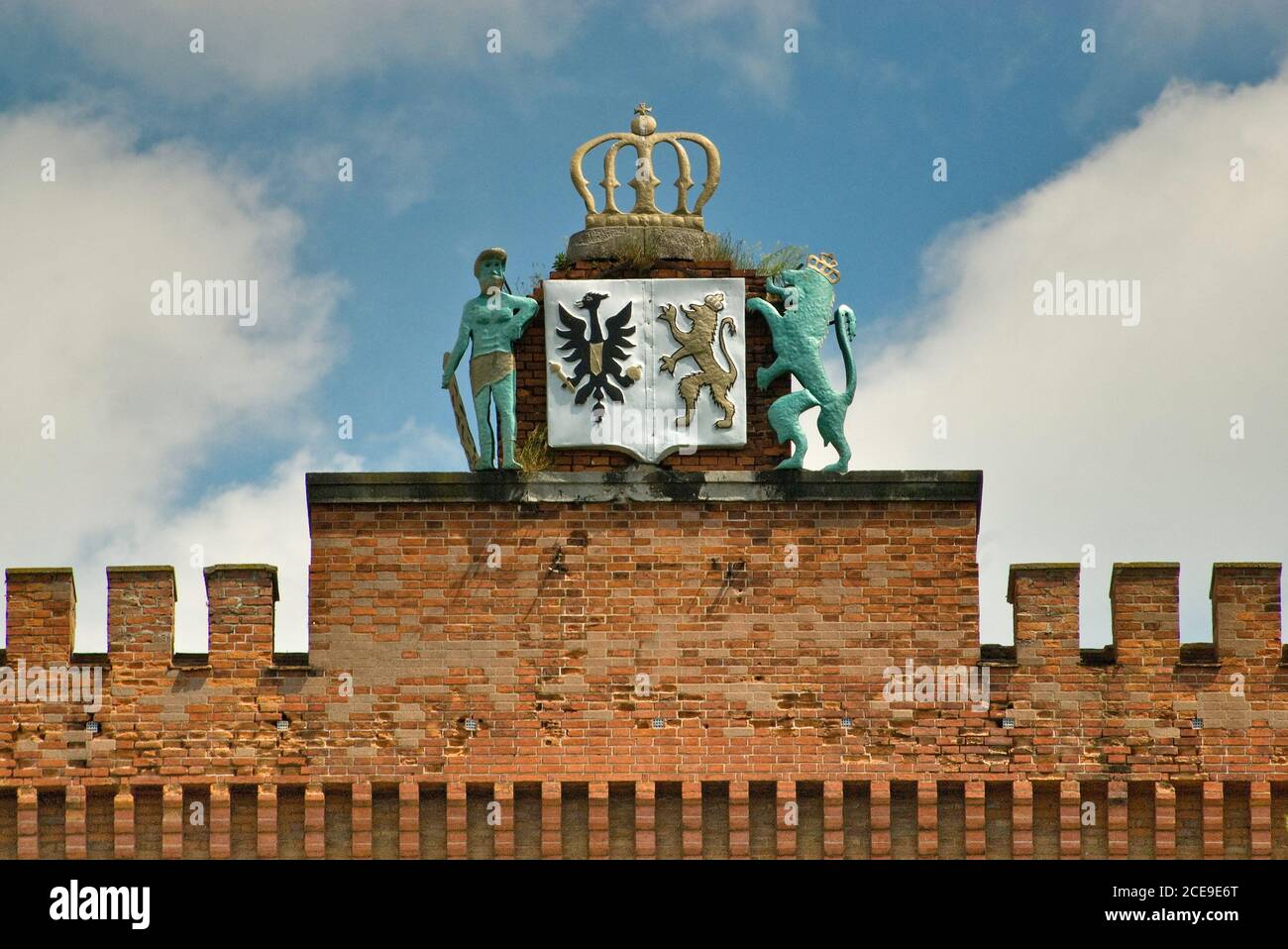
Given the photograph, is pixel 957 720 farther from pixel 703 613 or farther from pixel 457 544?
pixel 457 544

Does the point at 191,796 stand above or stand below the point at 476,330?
below

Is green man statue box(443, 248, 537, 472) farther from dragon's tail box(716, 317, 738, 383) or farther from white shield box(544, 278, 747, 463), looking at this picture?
dragon's tail box(716, 317, 738, 383)

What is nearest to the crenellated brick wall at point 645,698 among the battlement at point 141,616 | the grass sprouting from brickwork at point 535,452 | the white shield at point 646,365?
the battlement at point 141,616

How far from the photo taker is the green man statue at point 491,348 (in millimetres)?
40531

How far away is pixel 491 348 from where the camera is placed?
134 feet

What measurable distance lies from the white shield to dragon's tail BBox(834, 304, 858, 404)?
3.14 ft

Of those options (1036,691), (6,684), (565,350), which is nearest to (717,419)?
(565,350)

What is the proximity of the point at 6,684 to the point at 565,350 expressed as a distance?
6.34 metres

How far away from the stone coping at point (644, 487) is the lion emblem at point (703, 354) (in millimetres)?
756

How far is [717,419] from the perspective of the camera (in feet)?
133

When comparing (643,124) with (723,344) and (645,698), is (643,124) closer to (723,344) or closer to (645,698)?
(723,344)
